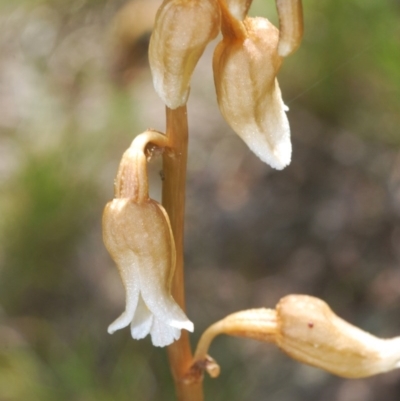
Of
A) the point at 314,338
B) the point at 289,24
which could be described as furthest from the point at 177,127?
the point at 314,338

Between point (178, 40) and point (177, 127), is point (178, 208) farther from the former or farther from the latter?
point (178, 40)

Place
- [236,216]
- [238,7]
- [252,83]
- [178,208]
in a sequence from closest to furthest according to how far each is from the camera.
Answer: [238,7] < [252,83] < [178,208] < [236,216]

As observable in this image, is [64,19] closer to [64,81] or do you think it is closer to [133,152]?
[64,81]

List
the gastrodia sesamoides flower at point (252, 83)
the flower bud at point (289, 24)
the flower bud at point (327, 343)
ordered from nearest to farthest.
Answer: the flower bud at point (289, 24) → the gastrodia sesamoides flower at point (252, 83) → the flower bud at point (327, 343)

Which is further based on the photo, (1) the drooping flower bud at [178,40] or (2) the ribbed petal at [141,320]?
(2) the ribbed petal at [141,320]

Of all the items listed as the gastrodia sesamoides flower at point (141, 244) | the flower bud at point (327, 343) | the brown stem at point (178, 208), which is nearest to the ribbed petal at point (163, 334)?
the gastrodia sesamoides flower at point (141, 244)

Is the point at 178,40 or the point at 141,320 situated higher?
the point at 178,40

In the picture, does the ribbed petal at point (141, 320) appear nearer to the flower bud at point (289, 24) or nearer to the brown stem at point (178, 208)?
the brown stem at point (178, 208)

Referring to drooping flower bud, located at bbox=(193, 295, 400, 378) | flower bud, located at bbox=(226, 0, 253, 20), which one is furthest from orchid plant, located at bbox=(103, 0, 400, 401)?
drooping flower bud, located at bbox=(193, 295, 400, 378)

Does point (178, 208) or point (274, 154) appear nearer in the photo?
point (274, 154)
